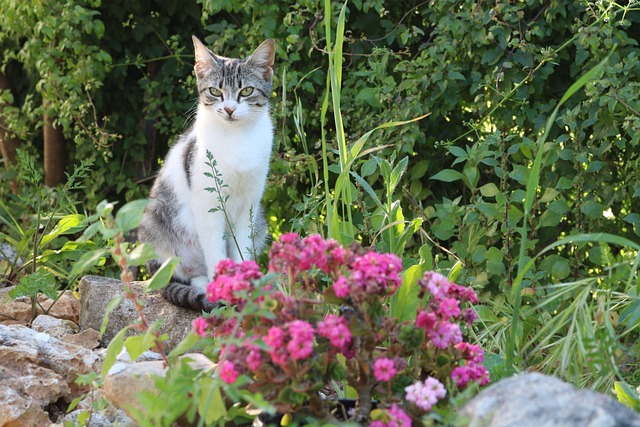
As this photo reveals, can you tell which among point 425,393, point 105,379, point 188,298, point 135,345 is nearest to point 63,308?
point 188,298

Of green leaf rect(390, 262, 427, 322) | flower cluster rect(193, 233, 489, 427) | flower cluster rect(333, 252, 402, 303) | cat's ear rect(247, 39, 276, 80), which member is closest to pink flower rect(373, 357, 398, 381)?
flower cluster rect(193, 233, 489, 427)

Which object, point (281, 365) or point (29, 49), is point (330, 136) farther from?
point (281, 365)

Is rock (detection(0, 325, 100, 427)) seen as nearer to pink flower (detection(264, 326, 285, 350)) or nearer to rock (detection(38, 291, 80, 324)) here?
rock (detection(38, 291, 80, 324))

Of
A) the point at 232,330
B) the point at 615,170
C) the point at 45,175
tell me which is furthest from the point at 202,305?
the point at 45,175

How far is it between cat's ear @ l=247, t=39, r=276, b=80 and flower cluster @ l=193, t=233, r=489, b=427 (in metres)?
1.87

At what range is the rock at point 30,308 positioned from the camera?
3.39 m

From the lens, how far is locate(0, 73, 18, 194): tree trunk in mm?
5805

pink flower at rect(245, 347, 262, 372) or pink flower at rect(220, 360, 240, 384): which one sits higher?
pink flower at rect(245, 347, 262, 372)

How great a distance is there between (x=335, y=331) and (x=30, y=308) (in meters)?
2.06

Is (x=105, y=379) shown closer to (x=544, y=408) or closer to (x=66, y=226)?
(x=544, y=408)

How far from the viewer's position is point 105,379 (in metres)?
2.10

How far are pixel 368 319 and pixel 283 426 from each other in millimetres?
294

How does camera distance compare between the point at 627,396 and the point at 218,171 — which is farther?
the point at 218,171

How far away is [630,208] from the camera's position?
4.09 m
